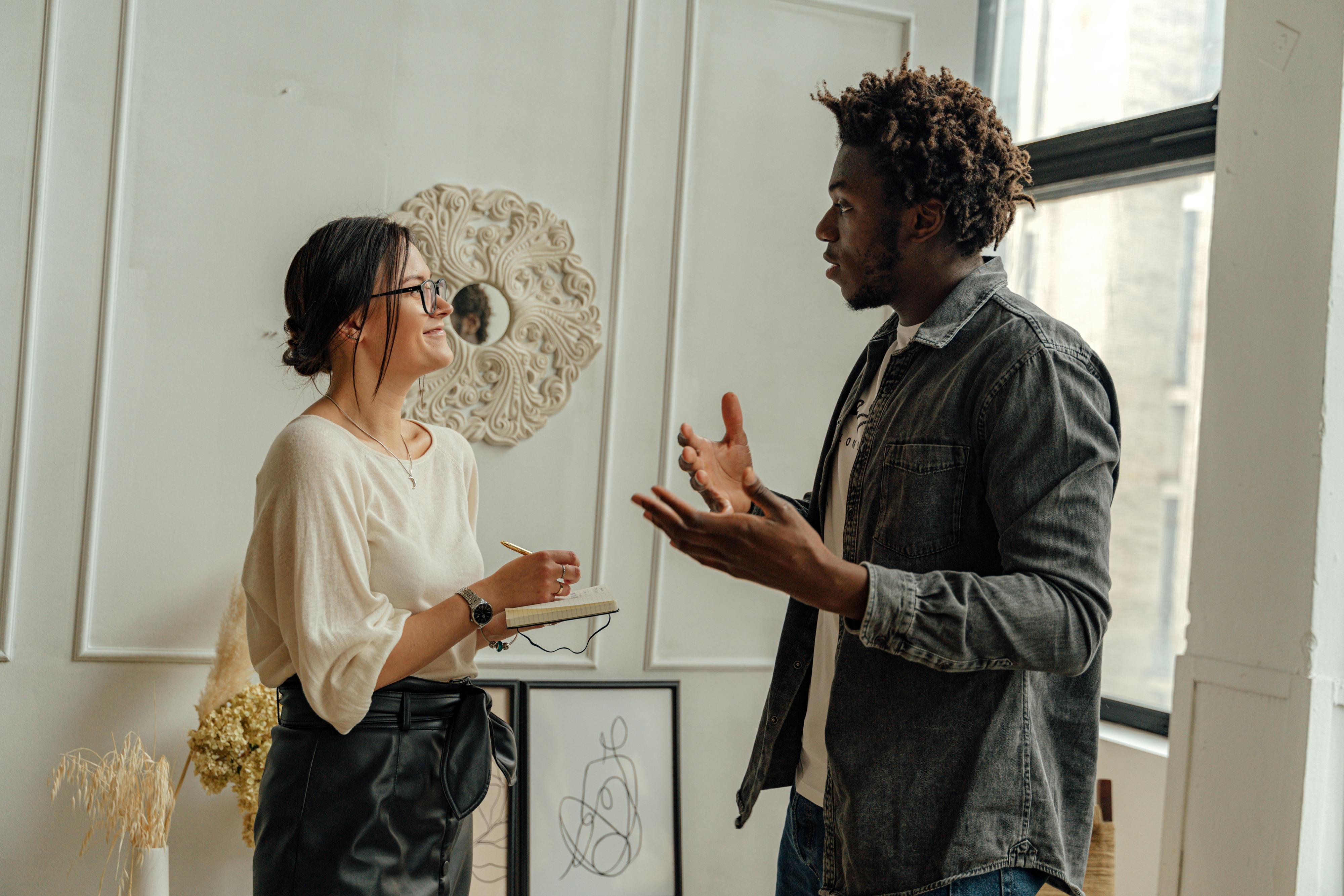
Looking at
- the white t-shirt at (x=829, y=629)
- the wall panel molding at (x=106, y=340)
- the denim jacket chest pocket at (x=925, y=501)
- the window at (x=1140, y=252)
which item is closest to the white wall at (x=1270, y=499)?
the window at (x=1140, y=252)

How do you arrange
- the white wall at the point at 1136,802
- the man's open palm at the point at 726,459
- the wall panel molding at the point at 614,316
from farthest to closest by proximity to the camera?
1. the wall panel molding at the point at 614,316
2. the white wall at the point at 1136,802
3. the man's open palm at the point at 726,459

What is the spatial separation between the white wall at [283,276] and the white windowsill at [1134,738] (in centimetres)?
98

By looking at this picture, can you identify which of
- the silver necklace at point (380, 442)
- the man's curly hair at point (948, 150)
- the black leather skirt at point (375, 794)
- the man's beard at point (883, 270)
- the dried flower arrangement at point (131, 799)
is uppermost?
the man's curly hair at point (948, 150)

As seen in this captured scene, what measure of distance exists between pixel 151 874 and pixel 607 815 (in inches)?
45.1

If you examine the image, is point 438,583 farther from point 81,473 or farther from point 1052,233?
point 1052,233

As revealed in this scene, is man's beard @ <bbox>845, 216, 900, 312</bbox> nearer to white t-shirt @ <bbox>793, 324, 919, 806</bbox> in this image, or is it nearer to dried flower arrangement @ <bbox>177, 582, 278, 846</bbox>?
white t-shirt @ <bbox>793, 324, 919, 806</bbox>

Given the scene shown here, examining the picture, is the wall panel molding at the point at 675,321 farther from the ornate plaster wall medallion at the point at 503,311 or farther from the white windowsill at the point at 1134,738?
the white windowsill at the point at 1134,738

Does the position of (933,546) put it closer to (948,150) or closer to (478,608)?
(948,150)

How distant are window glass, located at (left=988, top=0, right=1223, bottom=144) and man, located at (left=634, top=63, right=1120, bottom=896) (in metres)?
1.61

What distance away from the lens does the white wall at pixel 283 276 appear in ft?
8.02

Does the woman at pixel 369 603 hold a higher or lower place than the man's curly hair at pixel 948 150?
lower

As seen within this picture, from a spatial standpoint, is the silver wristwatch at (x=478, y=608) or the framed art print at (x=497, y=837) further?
the framed art print at (x=497, y=837)

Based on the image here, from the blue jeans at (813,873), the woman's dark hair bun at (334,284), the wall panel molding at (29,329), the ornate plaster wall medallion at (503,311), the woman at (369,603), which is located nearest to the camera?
the blue jeans at (813,873)

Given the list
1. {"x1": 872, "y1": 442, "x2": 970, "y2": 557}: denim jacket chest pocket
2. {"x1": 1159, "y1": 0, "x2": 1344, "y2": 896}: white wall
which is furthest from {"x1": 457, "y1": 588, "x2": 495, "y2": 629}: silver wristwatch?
{"x1": 1159, "y1": 0, "x2": 1344, "y2": 896}: white wall
